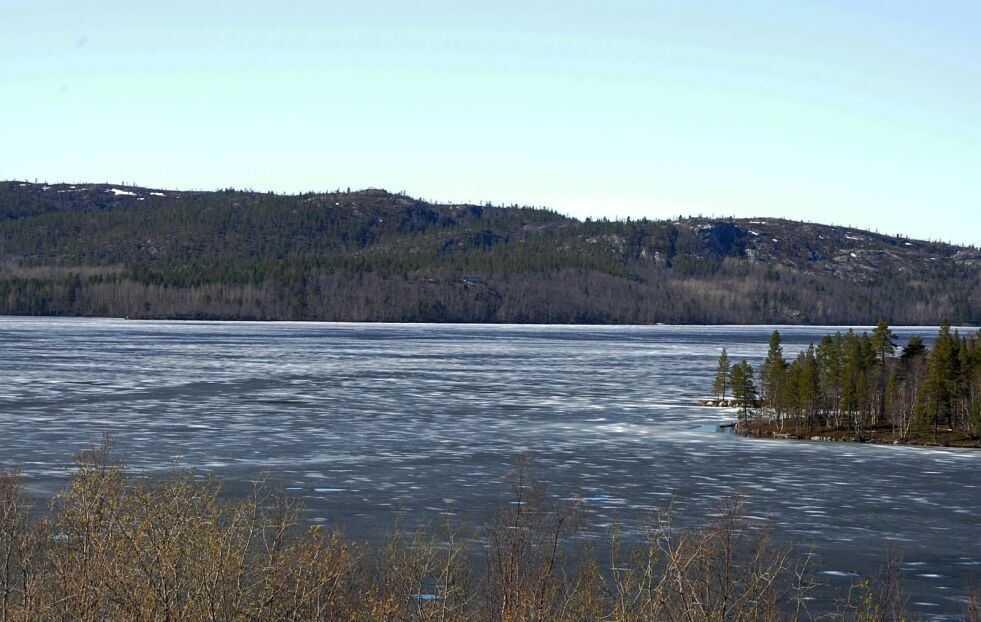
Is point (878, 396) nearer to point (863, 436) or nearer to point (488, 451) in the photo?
point (863, 436)

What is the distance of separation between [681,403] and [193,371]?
34.9m

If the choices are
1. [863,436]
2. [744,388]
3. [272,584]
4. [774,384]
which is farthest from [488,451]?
[272,584]

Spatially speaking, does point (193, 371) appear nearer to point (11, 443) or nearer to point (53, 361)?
point (53, 361)

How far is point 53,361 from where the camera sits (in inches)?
3236

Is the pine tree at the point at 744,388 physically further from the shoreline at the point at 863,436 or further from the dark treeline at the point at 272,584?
the dark treeline at the point at 272,584

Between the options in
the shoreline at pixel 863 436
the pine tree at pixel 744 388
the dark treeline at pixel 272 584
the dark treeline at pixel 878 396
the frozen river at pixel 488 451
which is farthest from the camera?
the pine tree at pixel 744 388

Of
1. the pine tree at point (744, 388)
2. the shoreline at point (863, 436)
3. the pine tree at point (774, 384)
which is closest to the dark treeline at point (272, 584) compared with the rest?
the shoreline at point (863, 436)

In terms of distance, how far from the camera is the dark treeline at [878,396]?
4780 cm

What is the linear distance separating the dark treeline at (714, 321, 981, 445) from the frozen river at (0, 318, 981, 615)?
292 centimetres

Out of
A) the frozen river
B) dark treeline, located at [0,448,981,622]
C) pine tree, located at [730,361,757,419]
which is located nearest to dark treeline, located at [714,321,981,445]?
pine tree, located at [730,361,757,419]

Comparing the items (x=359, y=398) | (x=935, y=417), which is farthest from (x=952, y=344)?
(x=359, y=398)

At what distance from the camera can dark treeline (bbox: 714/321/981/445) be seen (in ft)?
157

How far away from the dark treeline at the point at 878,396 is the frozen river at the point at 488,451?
2920mm

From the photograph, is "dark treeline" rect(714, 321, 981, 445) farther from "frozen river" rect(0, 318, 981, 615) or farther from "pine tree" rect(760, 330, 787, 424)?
"frozen river" rect(0, 318, 981, 615)
